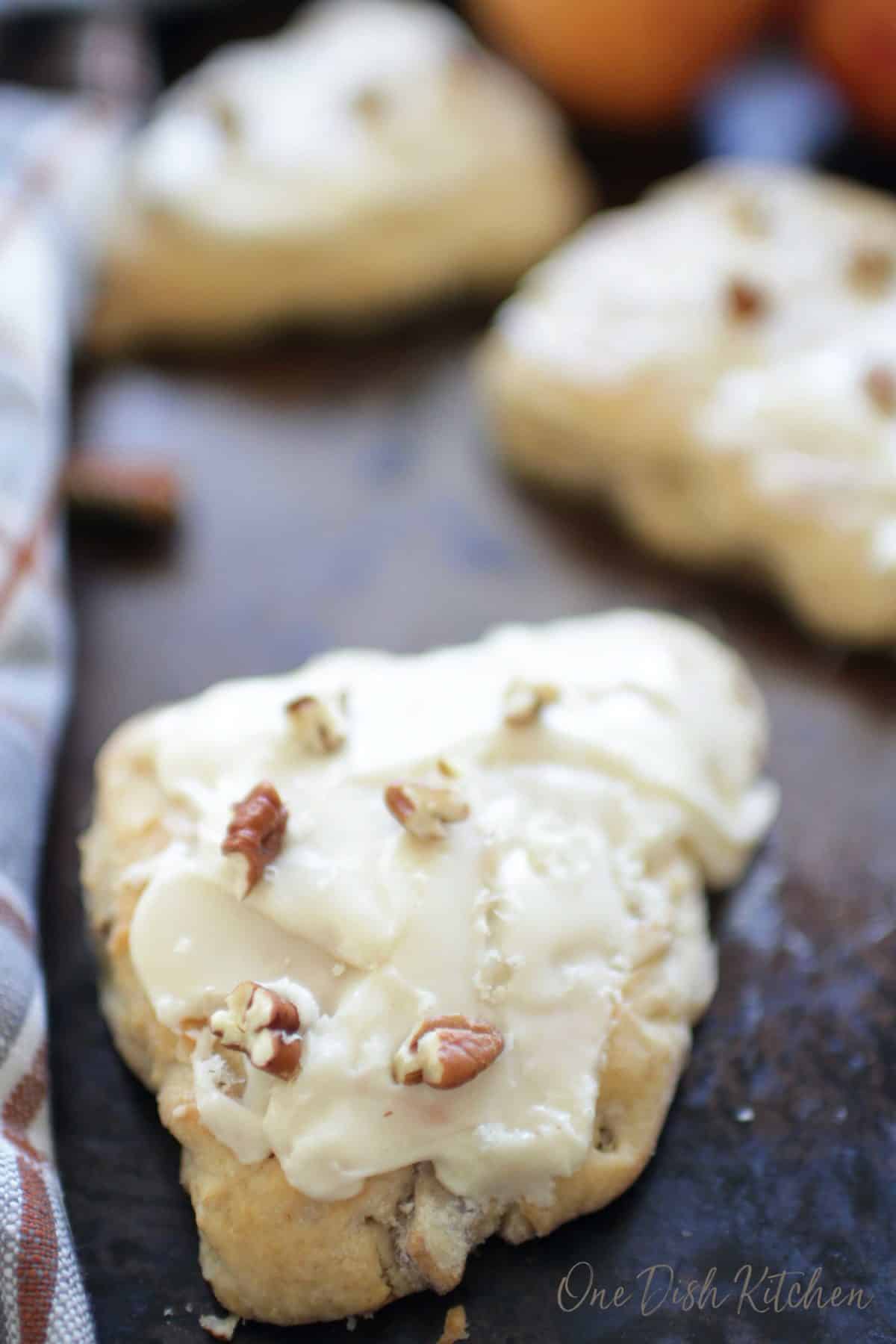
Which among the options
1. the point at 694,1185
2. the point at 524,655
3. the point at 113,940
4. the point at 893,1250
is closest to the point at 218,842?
the point at 113,940

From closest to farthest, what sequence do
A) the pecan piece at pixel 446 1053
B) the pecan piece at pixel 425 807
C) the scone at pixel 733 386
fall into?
the pecan piece at pixel 446 1053, the pecan piece at pixel 425 807, the scone at pixel 733 386

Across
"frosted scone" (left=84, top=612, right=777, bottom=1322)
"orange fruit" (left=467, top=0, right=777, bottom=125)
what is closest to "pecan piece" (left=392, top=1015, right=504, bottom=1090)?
"frosted scone" (left=84, top=612, right=777, bottom=1322)

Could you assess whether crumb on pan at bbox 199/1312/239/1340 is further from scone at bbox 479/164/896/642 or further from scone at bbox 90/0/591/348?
scone at bbox 90/0/591/348

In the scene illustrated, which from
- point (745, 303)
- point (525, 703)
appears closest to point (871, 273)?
point (745, 303)

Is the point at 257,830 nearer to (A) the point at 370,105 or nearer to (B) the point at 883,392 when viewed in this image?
(B) the point at 883,392

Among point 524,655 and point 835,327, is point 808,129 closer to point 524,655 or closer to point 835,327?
point 835,327

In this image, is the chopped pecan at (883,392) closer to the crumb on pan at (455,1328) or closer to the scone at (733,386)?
the scone at (733,386)

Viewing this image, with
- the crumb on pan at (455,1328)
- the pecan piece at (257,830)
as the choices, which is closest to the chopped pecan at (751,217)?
the pecan piece at (257,830)
